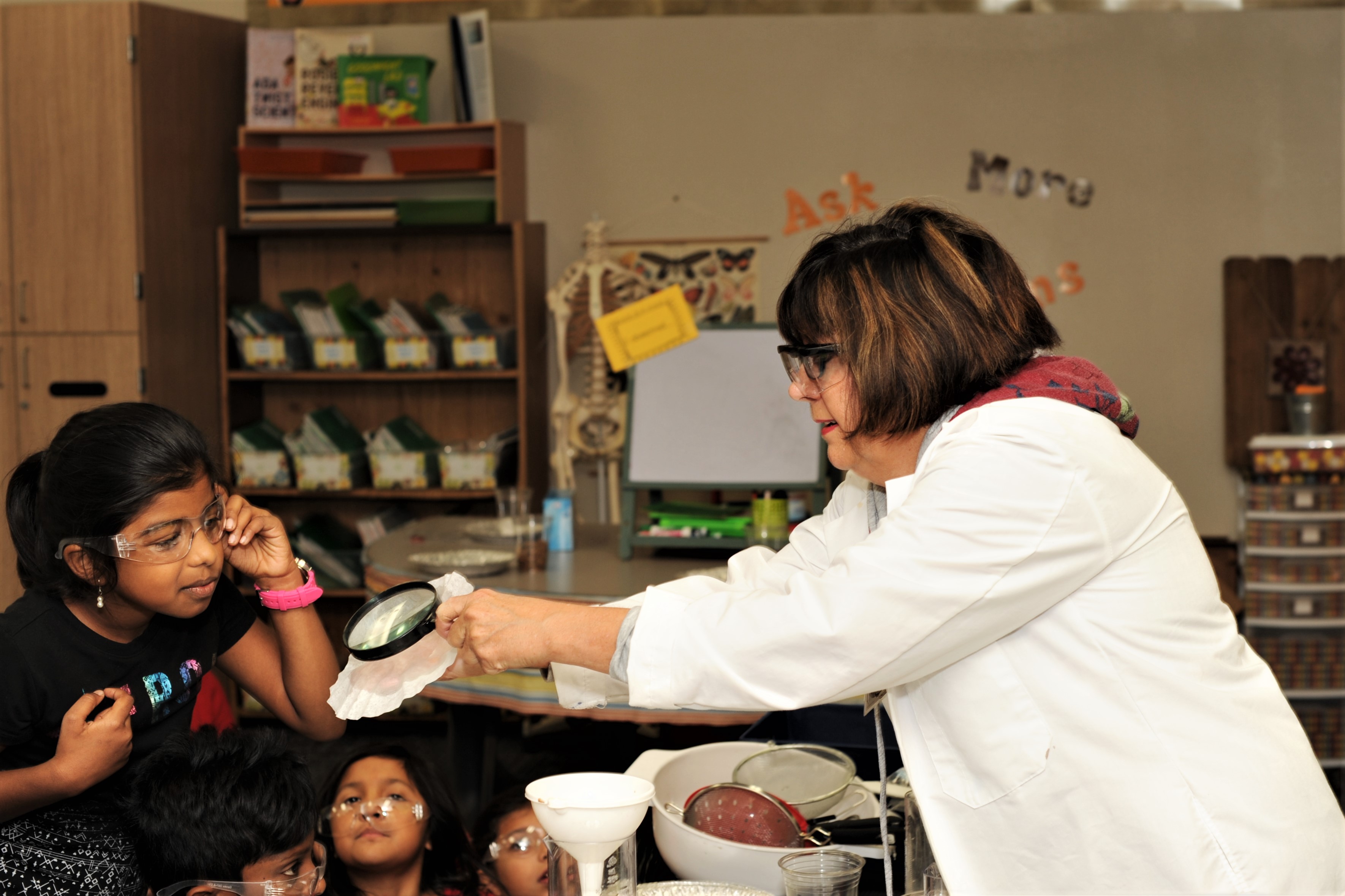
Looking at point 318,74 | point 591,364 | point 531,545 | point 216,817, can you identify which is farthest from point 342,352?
point 216,817

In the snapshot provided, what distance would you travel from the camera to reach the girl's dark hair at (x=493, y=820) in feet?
6.09

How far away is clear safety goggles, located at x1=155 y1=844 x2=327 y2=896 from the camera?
1217mm

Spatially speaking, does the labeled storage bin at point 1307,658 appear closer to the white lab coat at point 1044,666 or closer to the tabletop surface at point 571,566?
the tabletop surface at point 571,566

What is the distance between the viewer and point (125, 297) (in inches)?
160

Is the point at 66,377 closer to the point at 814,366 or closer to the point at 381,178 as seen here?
the point at 381,178

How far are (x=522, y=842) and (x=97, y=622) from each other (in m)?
0.69

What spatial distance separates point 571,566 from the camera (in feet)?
9.56

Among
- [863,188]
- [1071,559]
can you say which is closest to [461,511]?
[863,188]

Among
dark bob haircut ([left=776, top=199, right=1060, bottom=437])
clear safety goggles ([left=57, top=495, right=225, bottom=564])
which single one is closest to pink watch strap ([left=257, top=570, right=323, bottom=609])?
clear safety goggles ([left=57, top=495, right=225, bottom=564])

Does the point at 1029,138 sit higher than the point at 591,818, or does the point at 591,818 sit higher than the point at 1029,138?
the point at 1029,138

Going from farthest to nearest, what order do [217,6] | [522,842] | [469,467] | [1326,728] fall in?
[217,6] < [469,467] < [1326,728] < [522,842]

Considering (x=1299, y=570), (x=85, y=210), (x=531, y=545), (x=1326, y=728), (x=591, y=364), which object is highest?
(x=85, y=210)

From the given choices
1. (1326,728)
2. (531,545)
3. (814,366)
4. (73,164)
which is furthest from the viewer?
(73,164)

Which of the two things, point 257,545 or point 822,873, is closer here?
point 822,873
